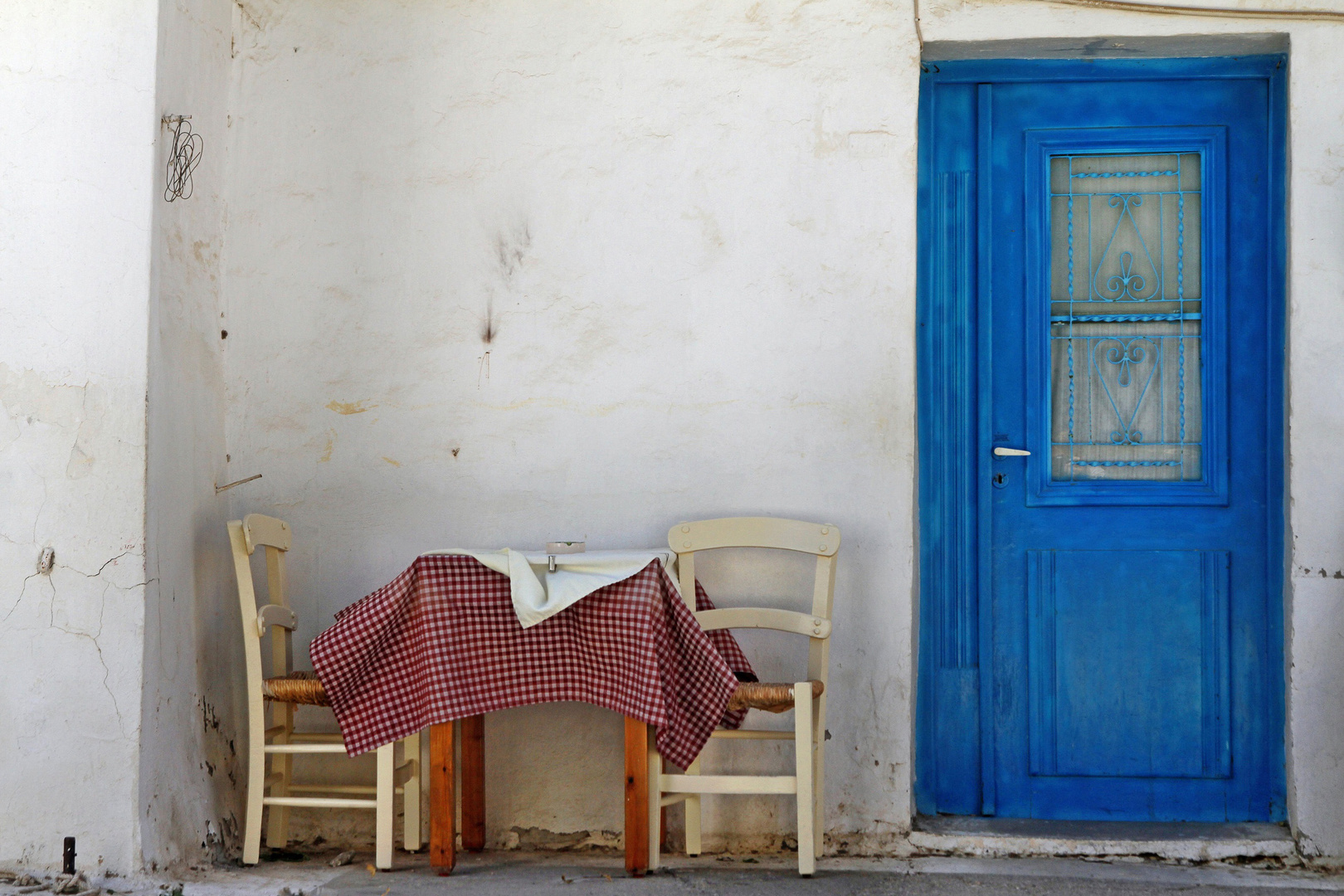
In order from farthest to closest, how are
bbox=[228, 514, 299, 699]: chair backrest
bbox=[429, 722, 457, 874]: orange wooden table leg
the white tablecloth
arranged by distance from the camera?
1. bbox=[228, 514, 299, 699]: chair backrest
2. bbox=[429, 722, 457, 874]: orange wooden table leg
3. the white tablecloth

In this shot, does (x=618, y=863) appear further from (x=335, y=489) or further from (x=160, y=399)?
(x=160, y=399)

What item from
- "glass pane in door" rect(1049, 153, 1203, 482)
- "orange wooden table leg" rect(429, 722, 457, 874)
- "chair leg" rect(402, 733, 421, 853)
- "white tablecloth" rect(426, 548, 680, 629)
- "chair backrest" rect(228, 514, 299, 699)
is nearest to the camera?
"white tablecloth" rect(426, 548, 680, 629)

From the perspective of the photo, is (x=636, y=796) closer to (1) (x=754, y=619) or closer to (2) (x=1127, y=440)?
(1) (x=754, y=619)

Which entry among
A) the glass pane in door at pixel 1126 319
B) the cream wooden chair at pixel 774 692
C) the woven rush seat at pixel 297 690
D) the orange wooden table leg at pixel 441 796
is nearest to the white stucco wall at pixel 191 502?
the woven rush seat at pixel 297 690

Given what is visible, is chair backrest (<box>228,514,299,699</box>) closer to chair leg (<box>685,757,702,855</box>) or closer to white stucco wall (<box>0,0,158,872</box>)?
white stucco wall (<box>0,0,158,872</box>)

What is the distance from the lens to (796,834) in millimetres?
3307

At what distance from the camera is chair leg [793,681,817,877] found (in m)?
2.93

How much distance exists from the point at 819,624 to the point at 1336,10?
2.43 metres

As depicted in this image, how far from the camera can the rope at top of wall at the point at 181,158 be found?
3.15 meters

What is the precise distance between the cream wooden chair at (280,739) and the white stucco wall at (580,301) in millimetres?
207

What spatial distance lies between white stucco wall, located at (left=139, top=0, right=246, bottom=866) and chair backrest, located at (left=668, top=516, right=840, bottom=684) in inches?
58.2

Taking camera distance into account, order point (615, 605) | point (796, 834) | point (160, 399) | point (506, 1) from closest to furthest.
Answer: point (615, 605) < point (160, 399) < point (796, 834) < point (506, 1)

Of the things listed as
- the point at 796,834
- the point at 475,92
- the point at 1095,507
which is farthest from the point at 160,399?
the point at 1095,507

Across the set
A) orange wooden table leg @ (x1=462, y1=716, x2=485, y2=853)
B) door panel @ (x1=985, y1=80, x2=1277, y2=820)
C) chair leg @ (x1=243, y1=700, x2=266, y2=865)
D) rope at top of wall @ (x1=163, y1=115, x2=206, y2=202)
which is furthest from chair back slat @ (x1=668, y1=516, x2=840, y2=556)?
rope at top of wall @ (x1=163, y1=115, x2=206, y2=202)
